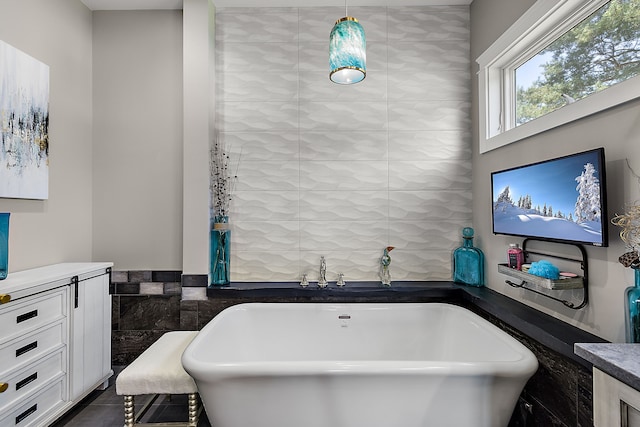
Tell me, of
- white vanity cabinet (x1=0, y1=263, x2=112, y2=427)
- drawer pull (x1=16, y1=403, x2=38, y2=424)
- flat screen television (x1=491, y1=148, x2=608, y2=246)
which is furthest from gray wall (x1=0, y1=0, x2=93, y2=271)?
flat screen television (x1=491, y1=148, x2=608, y2=246)

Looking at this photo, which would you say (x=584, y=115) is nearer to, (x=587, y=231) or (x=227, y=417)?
(x=587, y=231)

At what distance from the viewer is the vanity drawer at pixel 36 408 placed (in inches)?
64.9

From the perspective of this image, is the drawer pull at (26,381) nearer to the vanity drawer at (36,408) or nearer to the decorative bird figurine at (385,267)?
the vanity drawer at (36,408)

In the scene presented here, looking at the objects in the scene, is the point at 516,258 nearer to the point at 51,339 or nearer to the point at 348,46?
the point at 348,46

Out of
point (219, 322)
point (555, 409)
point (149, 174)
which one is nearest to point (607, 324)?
point (555, 409)

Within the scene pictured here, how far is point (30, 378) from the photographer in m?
1.76

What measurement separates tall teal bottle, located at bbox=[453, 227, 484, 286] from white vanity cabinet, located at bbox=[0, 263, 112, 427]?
258 centimetres

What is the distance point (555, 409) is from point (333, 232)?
1.68 metres

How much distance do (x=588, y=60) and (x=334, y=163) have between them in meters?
1.62

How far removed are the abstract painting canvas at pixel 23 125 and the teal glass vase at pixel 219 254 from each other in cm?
114

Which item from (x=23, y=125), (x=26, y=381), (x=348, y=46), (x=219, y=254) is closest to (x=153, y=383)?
(x=26, y=381)

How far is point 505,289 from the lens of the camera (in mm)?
2162

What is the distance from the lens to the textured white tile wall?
105 inches

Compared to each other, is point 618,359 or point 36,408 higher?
point 618,359
